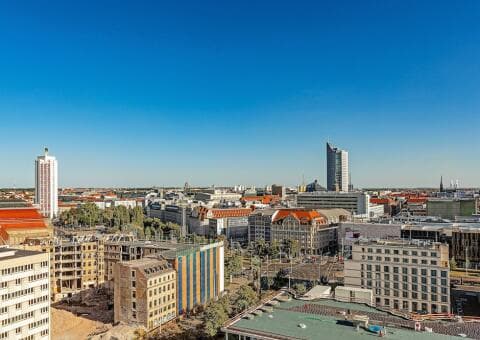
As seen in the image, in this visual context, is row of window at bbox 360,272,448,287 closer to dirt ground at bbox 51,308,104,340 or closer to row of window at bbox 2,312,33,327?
dirt ground at bbox 51,308,104,340

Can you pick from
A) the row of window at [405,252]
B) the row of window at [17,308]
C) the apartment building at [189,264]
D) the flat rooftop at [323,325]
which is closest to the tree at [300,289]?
the row of window at [405,252]

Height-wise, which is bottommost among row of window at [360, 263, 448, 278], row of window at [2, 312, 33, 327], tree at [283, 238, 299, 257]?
tree at [283, 238, 299, 257]

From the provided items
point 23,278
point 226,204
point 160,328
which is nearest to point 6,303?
point 23,278

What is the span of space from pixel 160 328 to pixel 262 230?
79829 millimetres

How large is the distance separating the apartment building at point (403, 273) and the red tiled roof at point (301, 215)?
186 ft

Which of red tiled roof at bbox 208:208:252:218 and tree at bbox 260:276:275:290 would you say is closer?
tree at bbox 260:276:275:290

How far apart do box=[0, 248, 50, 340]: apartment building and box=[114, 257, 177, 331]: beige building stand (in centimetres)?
972

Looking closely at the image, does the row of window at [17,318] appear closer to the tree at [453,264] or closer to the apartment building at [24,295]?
the apartment building at [24,295]

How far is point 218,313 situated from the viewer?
51844 millimetres

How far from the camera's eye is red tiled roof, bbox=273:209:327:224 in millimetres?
126062

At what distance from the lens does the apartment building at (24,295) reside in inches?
1870

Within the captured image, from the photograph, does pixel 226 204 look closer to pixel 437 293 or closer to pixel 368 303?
pixel 437 293

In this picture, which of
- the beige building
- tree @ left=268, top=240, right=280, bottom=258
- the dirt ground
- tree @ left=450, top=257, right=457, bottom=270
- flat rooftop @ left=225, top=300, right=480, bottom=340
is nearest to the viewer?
flat rooftop @ left=225, top=300, right=480, bottom=340

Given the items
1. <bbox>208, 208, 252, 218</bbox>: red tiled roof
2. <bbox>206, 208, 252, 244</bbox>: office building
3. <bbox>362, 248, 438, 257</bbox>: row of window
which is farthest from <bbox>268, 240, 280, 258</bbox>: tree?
<bbox>362, 248, 438, 257</bbox>: row of window
